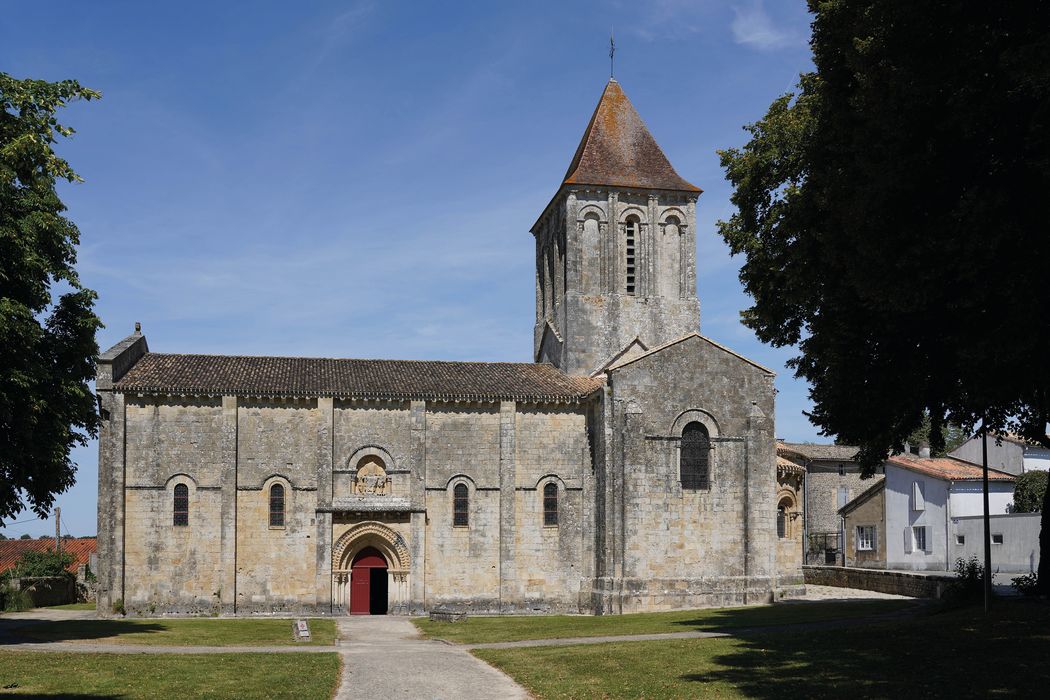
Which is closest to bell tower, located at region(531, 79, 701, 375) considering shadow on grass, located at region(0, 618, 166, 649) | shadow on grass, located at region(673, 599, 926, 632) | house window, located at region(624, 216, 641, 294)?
house window, located at region(624, 216, 641, 294)

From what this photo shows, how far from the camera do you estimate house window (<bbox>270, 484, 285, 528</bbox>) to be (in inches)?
1470

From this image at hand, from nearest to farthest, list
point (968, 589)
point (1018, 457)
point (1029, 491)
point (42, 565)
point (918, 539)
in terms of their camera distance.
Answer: point (968, 589) < point (42, 565) < point (1029, 491) < point (918, 539) < point (1018, 457)

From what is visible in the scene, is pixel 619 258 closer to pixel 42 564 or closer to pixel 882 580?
pixel 882 580

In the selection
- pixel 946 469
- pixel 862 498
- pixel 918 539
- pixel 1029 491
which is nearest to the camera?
pixel 1029 491

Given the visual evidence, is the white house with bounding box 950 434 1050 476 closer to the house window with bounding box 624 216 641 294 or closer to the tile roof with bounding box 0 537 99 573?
the house window with bounding box 624 216 641 294

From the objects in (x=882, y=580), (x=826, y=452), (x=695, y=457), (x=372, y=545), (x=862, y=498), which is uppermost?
(x=826, y=452)

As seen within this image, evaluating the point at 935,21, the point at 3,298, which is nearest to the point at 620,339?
the point at 3,298

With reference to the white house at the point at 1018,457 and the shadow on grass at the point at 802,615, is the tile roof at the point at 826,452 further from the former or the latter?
the shadow on grass at the point at 802,615

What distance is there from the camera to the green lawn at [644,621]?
2853 cm

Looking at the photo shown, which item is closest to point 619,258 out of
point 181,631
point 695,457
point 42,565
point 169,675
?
point 695,457

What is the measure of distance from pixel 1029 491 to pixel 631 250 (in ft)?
69.4

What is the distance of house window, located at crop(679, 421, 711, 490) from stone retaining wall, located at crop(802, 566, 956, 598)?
24.2 ft

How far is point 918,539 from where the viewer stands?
49250 millimetres

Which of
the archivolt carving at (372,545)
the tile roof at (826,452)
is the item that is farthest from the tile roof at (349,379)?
the tile roof at (826,452)
